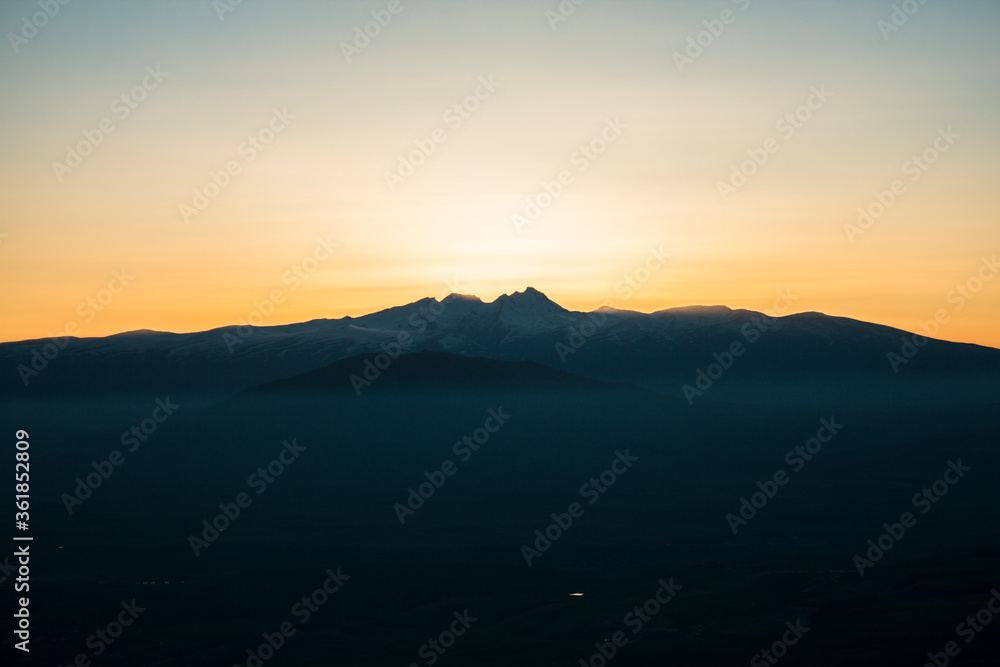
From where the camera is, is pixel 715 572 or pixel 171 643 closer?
pixel 171 643

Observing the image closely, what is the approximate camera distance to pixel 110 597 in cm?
13050

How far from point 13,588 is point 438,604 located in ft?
198

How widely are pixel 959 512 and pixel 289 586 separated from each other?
13338 centimetres

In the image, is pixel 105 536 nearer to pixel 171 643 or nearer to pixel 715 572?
pixel 171 643

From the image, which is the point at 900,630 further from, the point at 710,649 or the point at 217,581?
the point at 217,581

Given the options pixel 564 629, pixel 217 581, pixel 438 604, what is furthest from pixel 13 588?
pixel 564 629

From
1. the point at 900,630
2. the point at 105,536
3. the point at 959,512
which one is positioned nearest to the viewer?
the point at 900,630

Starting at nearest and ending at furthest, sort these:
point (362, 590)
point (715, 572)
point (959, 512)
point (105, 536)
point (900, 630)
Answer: point (900, 630), point (715, 572), point (362, 590), point (105, 536), point (959, 512)

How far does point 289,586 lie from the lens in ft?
432

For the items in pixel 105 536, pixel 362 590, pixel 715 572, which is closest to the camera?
pixel 715 572

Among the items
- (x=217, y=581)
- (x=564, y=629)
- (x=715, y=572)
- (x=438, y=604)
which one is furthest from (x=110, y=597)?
(x=715, y=572)

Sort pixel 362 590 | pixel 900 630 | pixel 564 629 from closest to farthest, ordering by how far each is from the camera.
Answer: pixel 900 630
pixel 564 629
pixel 362 590

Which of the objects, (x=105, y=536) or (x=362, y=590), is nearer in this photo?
(x=362, y=590)

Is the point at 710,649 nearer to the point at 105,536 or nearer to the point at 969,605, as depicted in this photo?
the point at 969,605
